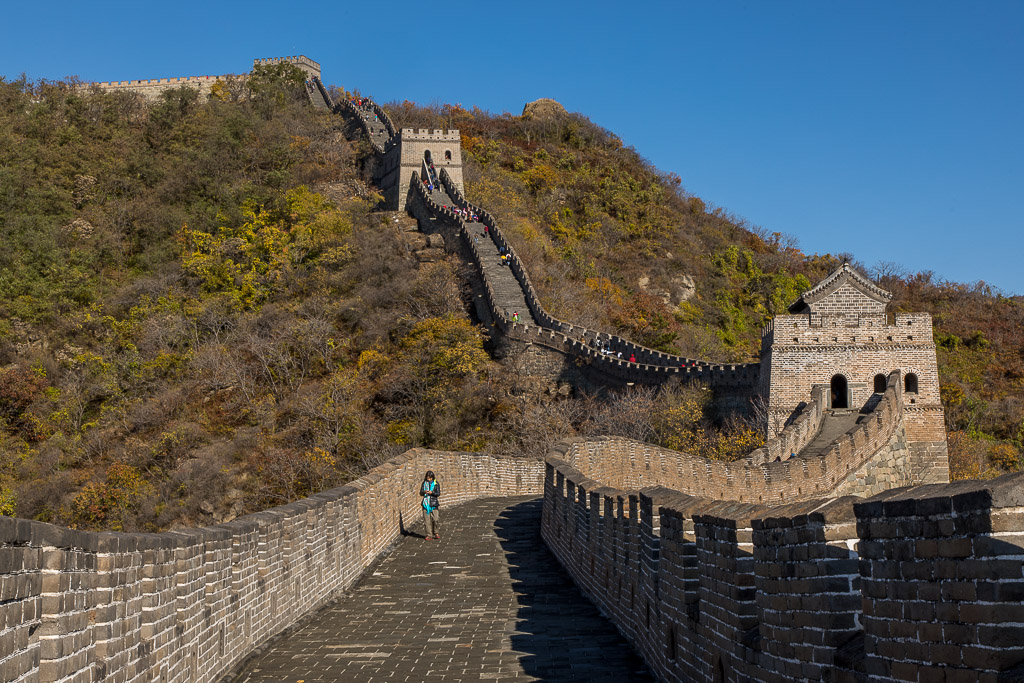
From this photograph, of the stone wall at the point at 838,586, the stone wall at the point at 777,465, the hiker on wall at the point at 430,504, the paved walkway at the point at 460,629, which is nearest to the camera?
the stone wall at the point at 838,586

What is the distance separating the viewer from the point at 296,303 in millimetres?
52906

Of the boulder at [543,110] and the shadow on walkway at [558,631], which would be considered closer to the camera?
the shadow on walkway at [558,631]

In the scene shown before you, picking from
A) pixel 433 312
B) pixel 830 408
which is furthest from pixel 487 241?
pixel 830 408

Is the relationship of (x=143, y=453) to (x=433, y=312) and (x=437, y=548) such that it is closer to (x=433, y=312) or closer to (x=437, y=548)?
(x=433, y=312)

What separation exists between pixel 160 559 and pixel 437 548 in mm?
9600

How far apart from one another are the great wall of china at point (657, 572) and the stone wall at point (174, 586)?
0.02 meters

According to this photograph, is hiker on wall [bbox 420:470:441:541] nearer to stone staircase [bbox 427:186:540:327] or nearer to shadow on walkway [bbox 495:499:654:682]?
shadow on walkway [bbox 495:499:654:682]

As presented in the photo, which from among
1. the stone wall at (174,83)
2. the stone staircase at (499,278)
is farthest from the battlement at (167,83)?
the stone staircase at (499,278)

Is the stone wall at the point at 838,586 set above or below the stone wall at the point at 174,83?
below

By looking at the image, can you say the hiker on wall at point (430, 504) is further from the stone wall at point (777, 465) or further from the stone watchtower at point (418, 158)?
the stone watchtower at point (418, 158)

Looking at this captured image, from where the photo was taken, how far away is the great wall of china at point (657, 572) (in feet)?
13.3

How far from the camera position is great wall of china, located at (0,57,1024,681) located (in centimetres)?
406

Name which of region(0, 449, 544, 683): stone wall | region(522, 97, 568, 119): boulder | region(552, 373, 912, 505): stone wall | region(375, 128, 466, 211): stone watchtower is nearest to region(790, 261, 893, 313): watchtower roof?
region(552, 373, 912, 505): stone wall

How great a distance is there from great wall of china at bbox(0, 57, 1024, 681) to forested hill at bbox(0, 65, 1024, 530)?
677 inches
